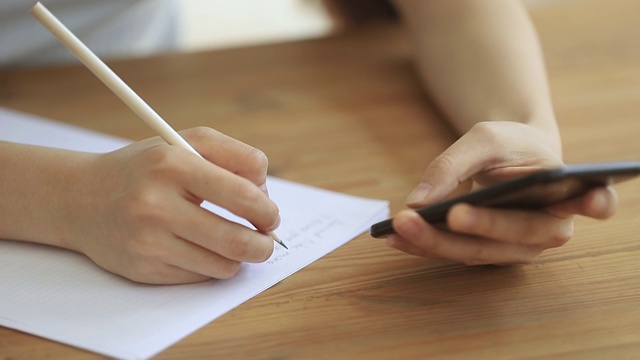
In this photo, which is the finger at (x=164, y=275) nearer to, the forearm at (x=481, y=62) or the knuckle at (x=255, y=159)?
the knuckle at (x=255, y=159)

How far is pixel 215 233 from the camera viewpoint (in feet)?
2.01

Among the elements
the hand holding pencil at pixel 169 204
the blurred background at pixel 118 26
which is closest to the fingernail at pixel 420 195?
the hand holding pencil at pixel 169 204

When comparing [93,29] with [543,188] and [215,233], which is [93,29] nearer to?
[215,233]

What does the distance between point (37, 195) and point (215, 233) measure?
177mm

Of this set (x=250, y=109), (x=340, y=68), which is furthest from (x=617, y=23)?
(x=250, y=109)

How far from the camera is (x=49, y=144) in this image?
890mm

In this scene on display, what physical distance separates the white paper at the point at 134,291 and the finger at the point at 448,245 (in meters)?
0.11

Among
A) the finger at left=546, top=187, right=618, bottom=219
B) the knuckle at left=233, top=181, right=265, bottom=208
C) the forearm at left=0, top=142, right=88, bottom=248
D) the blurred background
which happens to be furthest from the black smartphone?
the blurred background

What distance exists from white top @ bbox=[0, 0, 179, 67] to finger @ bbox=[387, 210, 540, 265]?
0.68 m

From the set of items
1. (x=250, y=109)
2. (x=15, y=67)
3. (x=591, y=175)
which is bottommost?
(x=591, y=175)

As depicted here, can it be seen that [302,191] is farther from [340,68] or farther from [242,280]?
[340,68]

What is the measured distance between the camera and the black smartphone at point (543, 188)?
0.52 m

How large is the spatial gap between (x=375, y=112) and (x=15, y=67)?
20.5 inches

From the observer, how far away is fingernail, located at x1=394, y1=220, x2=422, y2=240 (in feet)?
1.91
